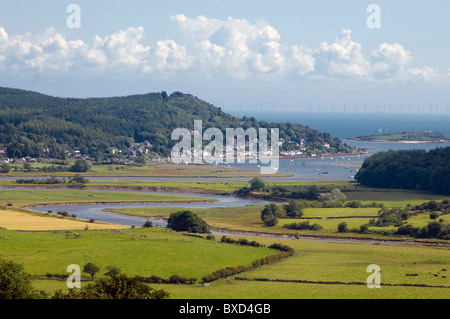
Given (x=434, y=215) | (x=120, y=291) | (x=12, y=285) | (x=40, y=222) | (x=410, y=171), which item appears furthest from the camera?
(x=410, y=171)

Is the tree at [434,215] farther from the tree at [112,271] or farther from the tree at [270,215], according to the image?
the tree at [112,271]

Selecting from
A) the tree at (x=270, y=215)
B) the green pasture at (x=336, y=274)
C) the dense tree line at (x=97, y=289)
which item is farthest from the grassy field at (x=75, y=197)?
the dense tree line at (x=97, y=289)

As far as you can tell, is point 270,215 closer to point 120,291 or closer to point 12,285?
point 12,285

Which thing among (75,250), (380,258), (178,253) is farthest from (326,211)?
(75,250)

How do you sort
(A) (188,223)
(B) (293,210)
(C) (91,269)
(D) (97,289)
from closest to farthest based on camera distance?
(D) (97,289) → (C) (91,269) → (A) (188,223) → (B) (293,210)

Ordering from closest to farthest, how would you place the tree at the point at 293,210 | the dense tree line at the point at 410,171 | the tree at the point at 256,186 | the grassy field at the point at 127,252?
the grassy field at the point at 127,252 < the tree at the point at 293,210 < the tree at the point at 256,186 < the dense tree line at the point at 410,171

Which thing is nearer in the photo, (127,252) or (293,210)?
(127,252)

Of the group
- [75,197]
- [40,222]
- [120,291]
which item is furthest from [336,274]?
[75,197]
